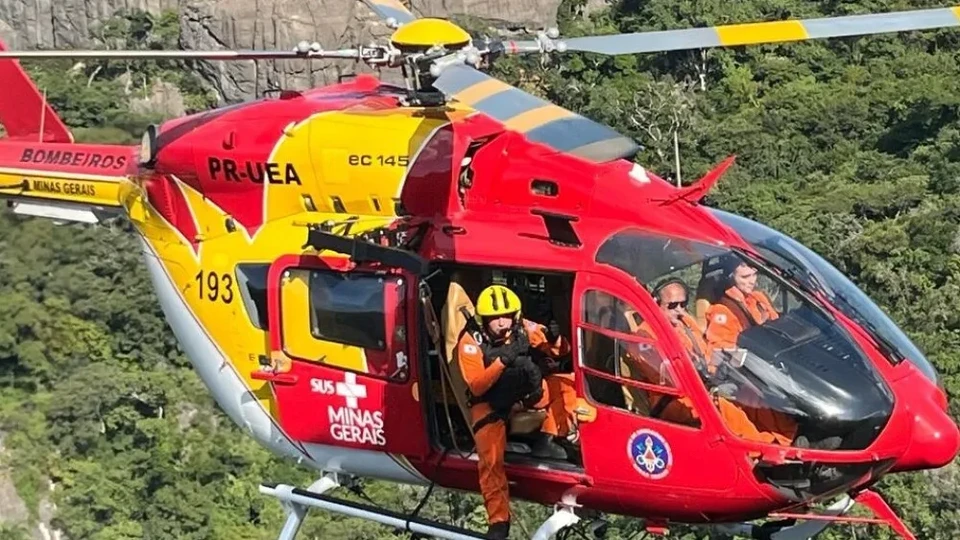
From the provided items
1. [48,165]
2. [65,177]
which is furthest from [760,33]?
[48,165]

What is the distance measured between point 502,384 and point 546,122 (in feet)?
5.59

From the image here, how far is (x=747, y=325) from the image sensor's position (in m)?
7.55

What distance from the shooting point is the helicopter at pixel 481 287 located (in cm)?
745

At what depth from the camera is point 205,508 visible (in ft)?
105

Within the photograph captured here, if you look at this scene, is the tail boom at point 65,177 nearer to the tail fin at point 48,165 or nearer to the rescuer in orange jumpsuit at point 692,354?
the tail fin at point 48,165

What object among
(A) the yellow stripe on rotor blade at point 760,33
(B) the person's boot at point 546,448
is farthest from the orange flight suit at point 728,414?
(A) the yellow stripe on rotor blade at point 760,33

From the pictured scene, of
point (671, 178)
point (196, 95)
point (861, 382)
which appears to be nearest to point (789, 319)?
point (861, 382)

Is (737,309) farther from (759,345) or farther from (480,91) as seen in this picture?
(480,91)

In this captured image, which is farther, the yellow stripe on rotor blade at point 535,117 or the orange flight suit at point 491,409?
the orange flight suit at point 491,409

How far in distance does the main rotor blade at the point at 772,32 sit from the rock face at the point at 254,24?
43.9 m

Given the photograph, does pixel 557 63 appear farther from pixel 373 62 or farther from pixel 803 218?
pixel 373 62

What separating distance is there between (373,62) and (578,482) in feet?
7.56

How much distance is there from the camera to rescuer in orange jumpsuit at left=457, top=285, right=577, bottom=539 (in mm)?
7754

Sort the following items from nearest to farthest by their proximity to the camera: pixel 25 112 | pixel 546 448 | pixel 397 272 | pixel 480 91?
1. pixel 480 91
2. pixel 546 448
3. pixel 397 272
4. pixel 25 112
